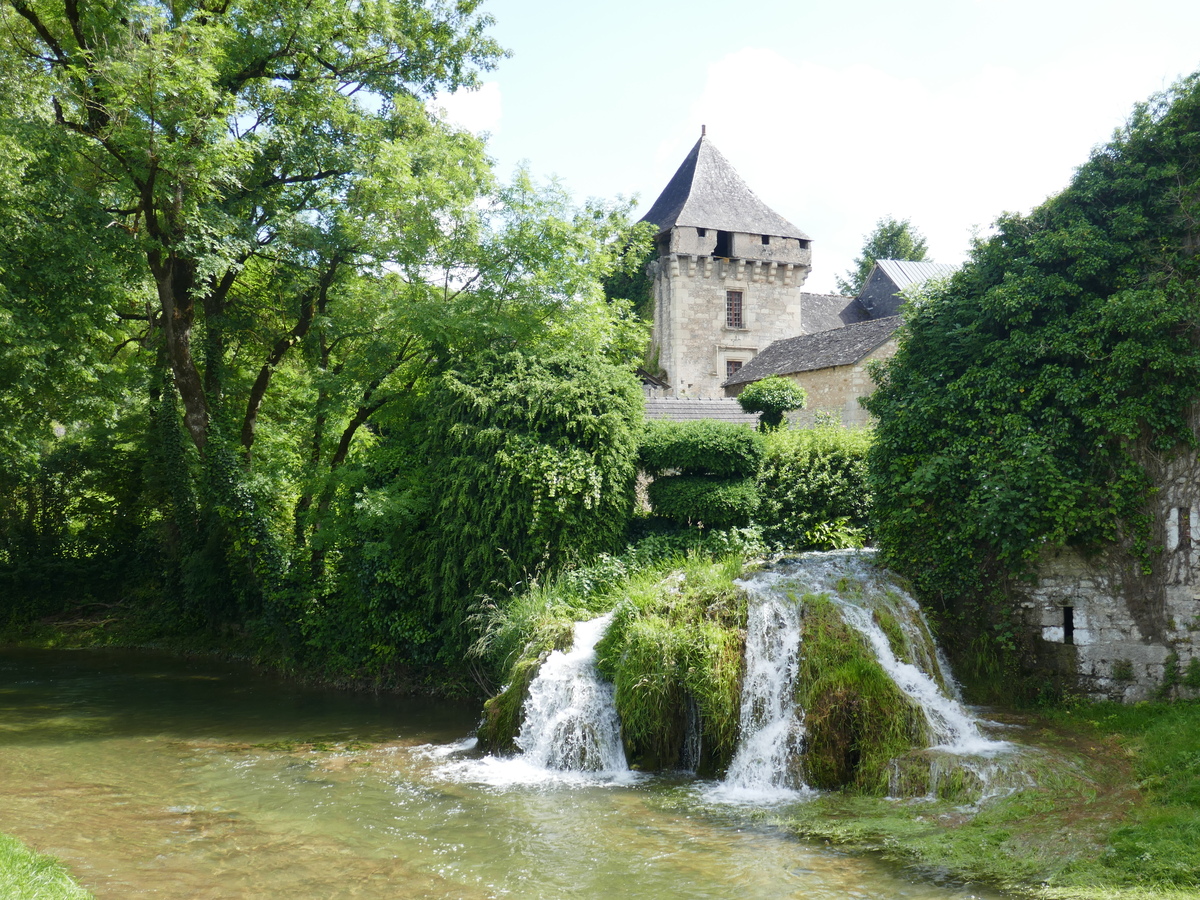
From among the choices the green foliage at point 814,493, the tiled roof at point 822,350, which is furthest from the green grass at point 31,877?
the tiled roof at point 822,350

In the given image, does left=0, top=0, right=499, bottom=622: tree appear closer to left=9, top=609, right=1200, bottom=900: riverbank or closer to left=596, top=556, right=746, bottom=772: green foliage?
left=596, top=556, right=746, bottom=772: green foliage

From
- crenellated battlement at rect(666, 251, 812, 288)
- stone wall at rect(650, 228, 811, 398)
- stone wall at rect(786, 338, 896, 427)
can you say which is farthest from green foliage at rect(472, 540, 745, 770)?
crenellated battlement at rect(666, 251, 812, 288)

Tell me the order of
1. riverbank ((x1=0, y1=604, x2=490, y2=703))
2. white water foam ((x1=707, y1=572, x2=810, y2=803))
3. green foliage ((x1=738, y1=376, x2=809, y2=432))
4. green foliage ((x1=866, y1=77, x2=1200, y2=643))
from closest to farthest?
white water foam ((x1=707, y1=572, x2=810, y2=803)), green foliage ((x1=866, y1=77, x2=1200, y2=643)), riverbank ((x1=0, y1=604, x2=490, y2=703)), green foliage ((x1=738, y1=376, x2=809, y2=432))

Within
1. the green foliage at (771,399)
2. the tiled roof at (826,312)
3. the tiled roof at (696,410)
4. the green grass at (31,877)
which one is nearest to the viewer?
the green grass at (31,877)

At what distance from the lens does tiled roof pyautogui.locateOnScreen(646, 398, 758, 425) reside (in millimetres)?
18797

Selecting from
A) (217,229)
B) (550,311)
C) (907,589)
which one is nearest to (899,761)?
(907,589)

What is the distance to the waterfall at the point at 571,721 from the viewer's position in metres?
9.55

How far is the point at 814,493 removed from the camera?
1384 cm

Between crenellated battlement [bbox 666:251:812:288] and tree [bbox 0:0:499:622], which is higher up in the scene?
crenellated battlement [bbox 666:251:812:288]

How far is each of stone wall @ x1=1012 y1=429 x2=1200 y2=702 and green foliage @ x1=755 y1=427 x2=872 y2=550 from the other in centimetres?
368

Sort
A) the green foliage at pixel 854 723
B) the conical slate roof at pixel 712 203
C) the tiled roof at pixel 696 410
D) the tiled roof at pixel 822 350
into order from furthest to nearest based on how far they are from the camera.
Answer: the conical slate roof at pixel 712 203
the tiled roof at pixel 822 350
the tiled roof at pixel 696 410
the green foliage at pixel 854 723

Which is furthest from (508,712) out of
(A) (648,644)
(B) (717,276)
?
(B) (717,276)

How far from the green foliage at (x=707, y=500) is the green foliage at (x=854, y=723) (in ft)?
14.0

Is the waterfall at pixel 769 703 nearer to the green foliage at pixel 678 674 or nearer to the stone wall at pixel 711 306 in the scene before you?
the green foliage at pixel 678 674
